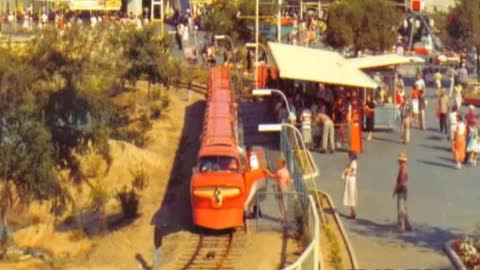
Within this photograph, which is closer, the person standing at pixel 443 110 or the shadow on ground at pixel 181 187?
the shadow on ground at pixel 181 187

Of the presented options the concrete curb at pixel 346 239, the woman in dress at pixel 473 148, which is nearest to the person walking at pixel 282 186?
the concrete curb at pixel 346 239

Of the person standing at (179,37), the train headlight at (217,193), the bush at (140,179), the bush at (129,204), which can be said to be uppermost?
the train headlight at (217,193)

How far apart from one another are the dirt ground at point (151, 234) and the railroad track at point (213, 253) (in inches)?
7.5

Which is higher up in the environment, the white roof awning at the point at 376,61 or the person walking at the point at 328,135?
the white roof awning at the point at 376,61

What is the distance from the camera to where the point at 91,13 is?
75.8 meters

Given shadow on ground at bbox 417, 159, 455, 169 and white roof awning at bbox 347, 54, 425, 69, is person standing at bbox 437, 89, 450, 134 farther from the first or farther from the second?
shadow on ground at bbox 417, 159, 455, 169

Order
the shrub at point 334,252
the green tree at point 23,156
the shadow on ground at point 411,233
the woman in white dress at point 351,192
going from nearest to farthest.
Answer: the shrub at point 334,252, the shadow on ground at point 411,233, the woman in white dress at point 351,192, the green tree at point 23,156

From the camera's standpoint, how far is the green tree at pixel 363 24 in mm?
54906

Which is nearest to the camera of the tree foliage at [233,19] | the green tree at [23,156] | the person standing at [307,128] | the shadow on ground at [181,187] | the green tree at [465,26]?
the shadow on ground at [181,187]

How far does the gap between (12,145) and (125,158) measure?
8327 mm

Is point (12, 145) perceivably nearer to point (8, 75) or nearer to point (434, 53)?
point (8, 75)

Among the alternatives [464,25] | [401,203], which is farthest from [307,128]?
[464,25]

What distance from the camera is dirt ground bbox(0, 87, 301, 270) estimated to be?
84.9 ft

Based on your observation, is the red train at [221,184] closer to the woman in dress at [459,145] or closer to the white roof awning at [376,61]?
the woman in dress at [459,145]
